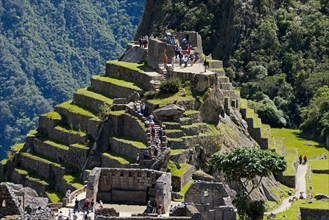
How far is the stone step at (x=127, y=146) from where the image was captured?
85.2 m

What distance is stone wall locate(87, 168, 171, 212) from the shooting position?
50659 millimetres

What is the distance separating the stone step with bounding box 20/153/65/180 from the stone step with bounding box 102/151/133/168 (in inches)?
202

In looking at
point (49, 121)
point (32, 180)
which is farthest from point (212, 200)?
point (49, 121)

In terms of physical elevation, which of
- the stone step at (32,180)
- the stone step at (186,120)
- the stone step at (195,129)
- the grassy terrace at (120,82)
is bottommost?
the stone step at (32,180)

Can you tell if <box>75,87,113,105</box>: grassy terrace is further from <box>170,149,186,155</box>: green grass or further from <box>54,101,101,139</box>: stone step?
<box>170,149,186,155</box>: green grass

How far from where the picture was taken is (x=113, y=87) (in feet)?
330

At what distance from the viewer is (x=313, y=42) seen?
192 metres

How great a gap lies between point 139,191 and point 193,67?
1928 inches

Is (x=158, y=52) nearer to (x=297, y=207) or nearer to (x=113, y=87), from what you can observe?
(x=113, y=87)

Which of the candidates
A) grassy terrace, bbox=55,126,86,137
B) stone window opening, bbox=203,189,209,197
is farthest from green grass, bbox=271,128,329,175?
stone window opening, bbox=203,189,209,197

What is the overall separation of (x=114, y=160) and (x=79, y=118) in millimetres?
12699

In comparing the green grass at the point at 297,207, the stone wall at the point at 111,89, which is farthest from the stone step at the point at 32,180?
the green grass at the point at 297,207

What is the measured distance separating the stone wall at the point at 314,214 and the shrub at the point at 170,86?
11.4m

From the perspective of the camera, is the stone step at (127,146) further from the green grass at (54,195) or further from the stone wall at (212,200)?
the stone wall at (212,200)
